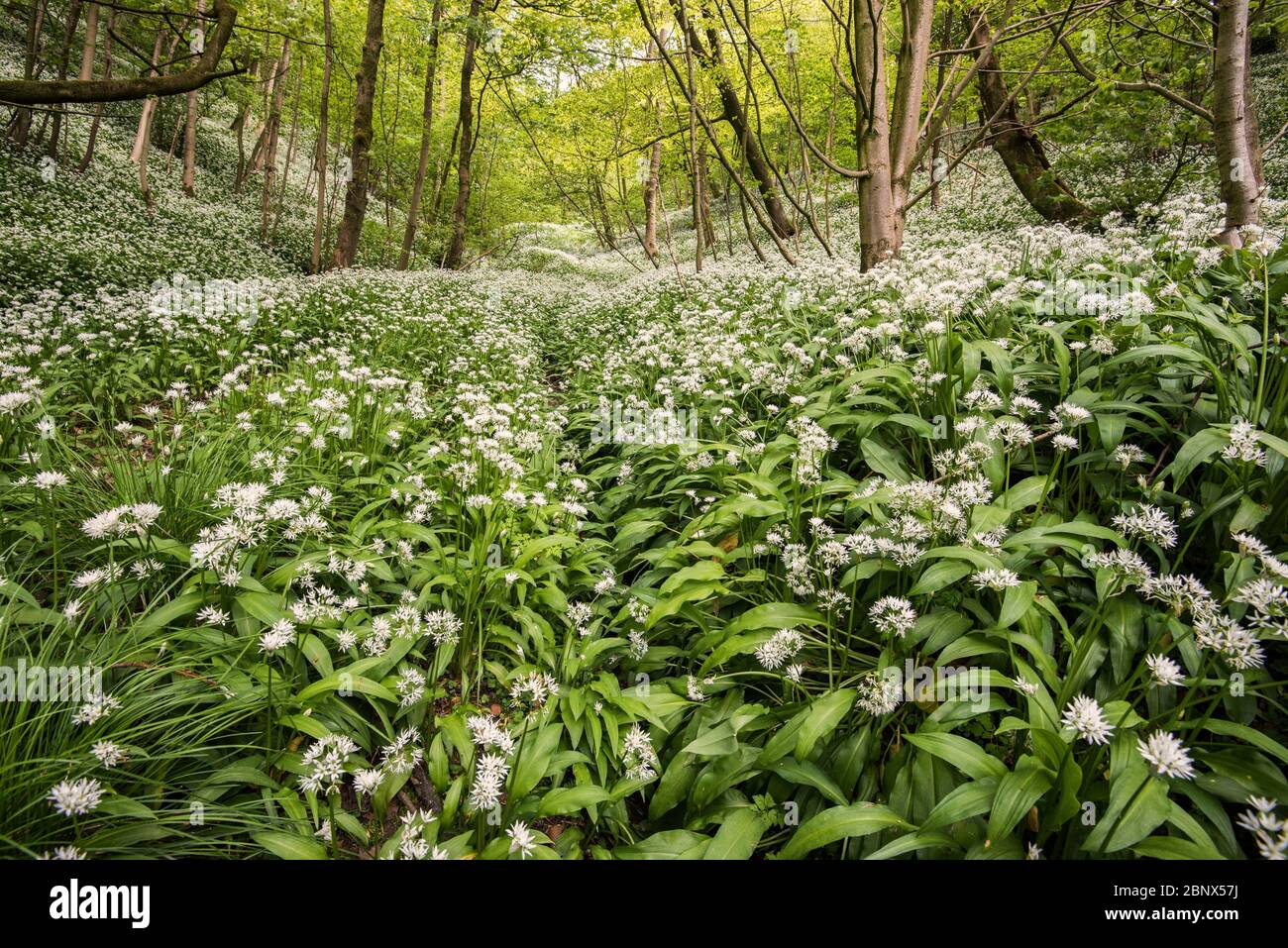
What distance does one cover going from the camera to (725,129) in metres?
18.9

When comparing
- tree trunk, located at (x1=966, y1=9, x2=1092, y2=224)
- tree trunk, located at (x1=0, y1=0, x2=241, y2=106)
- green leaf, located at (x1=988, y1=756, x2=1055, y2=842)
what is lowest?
green leaf, located at (x1=988, y1=756, x2=1055, y2=842)

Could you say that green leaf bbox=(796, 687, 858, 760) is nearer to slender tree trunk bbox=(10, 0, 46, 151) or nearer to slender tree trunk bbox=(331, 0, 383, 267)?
slender tree trunk bbox=(331, 0, 383, 267)

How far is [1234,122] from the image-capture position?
4.22 metres

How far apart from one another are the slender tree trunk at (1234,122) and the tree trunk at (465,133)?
528 inches

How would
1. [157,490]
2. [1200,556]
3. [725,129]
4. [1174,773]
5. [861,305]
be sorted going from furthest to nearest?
[725,129], [861,305], [157,490], [1200,556], [1174,773]

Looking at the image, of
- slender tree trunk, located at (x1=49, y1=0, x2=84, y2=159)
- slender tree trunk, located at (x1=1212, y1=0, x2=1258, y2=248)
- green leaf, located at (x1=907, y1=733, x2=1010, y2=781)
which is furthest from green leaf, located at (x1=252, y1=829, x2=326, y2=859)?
slender tree trunk, located at (x1=49, y1=0, x2=84, y2=159)

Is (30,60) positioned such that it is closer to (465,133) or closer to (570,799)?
(465,133)

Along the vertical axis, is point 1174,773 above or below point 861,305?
below

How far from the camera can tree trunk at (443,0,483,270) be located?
14.3 metres

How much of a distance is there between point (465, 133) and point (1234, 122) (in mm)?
17569

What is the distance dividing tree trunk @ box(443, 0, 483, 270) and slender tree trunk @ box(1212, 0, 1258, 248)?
1340cm
